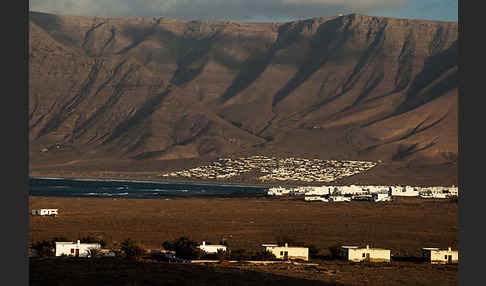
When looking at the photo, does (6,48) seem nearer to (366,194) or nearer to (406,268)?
(406,268)

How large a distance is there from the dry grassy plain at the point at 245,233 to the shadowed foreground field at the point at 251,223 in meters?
0.08

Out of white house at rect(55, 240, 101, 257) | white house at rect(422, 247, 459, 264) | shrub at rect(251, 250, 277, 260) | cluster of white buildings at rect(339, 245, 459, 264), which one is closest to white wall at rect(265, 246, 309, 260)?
shrub at rect(251, 250, 277, 260)

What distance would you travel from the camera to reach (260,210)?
334 feet

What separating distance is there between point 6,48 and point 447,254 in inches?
1520

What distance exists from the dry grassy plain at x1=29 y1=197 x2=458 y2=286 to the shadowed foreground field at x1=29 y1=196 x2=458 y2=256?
83 millimetres

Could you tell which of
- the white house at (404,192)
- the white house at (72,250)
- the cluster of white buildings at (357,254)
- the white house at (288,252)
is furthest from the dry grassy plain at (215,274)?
the white house at (404,192)

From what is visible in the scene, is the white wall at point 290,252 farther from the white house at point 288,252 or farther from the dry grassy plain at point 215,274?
the dry grassy plain at point 215,274

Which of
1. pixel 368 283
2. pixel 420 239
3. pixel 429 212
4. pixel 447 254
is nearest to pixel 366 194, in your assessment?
pixel 429 212

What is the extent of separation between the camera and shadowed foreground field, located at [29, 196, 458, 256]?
63969mm

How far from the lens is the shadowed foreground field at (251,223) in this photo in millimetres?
63969

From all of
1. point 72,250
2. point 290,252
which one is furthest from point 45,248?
point 290,252

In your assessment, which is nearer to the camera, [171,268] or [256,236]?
[171,268]

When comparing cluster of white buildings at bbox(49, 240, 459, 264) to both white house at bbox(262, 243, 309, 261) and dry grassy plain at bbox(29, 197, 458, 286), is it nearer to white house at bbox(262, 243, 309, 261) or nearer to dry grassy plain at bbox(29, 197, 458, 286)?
white house at bbox(262, 243, 309, 261)

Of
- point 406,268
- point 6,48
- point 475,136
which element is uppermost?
point 6,48
